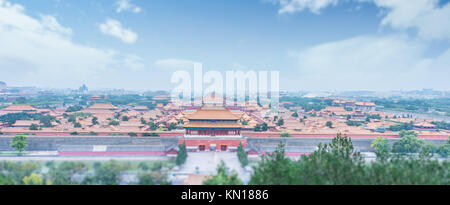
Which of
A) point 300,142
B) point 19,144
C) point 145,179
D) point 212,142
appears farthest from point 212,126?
point 19,144

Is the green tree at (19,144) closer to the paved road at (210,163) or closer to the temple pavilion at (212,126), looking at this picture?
the temple pavilion at (212,126)

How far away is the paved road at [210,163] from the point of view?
7036 millimetres

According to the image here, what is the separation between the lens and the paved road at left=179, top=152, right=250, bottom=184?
704 centimetres

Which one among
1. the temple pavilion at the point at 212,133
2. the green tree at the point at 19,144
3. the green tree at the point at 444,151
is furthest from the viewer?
the temple pavilion at the point at 212,133

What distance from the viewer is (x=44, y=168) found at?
720 cm

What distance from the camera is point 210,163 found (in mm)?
7809

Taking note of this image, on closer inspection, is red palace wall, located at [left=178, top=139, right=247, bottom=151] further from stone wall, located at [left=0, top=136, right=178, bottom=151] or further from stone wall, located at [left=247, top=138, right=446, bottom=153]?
stone wall, located at [left=247, top=138, right=446, bottom=153]

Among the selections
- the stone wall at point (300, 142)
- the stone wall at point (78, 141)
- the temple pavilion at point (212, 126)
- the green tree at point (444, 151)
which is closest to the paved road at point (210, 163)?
the temple pavilion at point (212, 126)

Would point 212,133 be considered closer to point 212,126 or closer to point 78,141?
point 212,126
